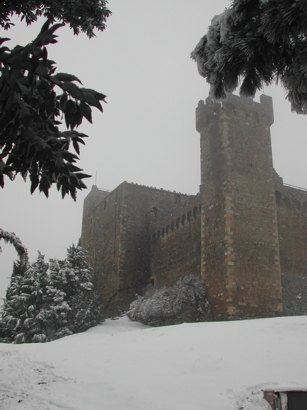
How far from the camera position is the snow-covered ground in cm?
837

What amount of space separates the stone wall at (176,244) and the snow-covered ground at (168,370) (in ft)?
30.6

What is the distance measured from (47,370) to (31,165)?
850 centimetres

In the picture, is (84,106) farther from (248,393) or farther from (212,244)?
(212,244)

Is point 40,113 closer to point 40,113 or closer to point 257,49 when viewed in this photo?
point 40,113

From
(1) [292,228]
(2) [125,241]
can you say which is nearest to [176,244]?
(2) [125,241]

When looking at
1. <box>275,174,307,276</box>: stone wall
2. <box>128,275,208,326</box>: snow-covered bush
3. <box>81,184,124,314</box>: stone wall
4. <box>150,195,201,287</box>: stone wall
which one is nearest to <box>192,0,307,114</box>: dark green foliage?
<box>128,275,208,326</box>: snow-covered bush

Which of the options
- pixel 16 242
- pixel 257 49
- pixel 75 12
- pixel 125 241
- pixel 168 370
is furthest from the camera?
pixel 125 241

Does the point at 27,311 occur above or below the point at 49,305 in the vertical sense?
below

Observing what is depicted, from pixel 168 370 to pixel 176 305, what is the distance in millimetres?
9478

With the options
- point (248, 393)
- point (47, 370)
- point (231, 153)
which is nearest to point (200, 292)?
point (231, 153)

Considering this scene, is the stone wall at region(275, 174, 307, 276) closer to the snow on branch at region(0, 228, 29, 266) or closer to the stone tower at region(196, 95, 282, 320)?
the stone tower at region(196, 95, 282, 320)

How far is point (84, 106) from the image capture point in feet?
11.5

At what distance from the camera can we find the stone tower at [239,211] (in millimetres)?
19172

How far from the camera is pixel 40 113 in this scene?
3594 mm
